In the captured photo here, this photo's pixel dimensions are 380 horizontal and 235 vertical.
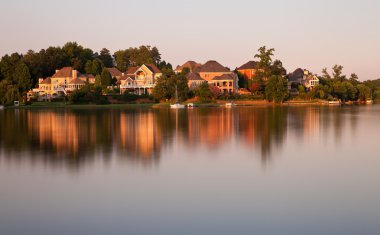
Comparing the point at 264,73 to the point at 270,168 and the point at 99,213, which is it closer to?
the point at 270,168

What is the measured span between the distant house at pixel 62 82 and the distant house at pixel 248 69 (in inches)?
1092

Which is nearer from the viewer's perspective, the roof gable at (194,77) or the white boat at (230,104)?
the white boat at (230,104)

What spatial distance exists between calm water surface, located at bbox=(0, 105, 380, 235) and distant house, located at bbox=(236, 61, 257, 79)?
65.4 metres

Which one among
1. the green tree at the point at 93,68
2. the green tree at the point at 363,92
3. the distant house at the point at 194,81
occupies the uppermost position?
the green tree at the point at 93,68

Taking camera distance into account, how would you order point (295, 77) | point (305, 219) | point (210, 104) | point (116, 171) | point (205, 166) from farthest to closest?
point (295, 77) → point (210, 104) → point (205, 166) → point (116, 171) → point (305, 219)

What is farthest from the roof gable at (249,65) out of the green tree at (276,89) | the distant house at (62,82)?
the distant house at (62,82)

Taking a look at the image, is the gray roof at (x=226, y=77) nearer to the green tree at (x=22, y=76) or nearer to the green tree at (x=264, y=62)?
the green tree at (x=264, y=62)

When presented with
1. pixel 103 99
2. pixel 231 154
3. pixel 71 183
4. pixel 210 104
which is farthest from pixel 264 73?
pixel 71 183

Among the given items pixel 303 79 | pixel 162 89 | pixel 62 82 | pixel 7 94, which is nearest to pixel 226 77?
pixel 162 89

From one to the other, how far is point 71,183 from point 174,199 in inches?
121

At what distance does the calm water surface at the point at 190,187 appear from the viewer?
826 centimetres

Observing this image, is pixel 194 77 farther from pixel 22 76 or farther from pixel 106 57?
pixel 106 57

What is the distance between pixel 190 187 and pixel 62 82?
71593mm

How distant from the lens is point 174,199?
9.98 m
